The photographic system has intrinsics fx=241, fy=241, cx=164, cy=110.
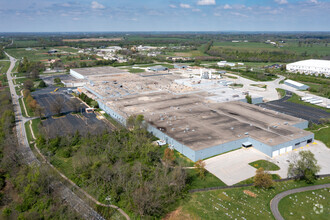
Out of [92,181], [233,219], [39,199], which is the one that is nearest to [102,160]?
[92,181]

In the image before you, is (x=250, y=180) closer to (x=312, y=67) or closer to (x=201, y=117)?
(x=201, y=117)

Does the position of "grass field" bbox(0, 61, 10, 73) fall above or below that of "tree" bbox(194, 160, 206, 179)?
above

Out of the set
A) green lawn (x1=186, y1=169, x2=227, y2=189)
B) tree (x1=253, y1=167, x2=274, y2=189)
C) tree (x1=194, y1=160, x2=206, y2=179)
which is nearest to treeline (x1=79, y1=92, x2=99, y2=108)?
green lawn (x1=186, y1=169, x2=227, y2=189)

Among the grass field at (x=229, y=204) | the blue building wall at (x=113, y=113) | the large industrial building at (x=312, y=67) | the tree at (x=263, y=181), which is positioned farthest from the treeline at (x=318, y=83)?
the blue building wall at (x=113, y=113)

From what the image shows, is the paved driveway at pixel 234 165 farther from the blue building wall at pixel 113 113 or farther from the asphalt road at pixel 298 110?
the asphalt road at pixel 298 110

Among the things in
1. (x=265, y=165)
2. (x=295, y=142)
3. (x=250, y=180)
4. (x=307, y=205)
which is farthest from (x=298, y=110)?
(x=307, y=205)

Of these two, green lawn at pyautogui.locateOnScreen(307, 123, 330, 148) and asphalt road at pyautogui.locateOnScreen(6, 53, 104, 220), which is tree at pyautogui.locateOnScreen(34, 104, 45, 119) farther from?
green lawn at pyautogui.locateOnScreen(307, 123, 330, 148)
